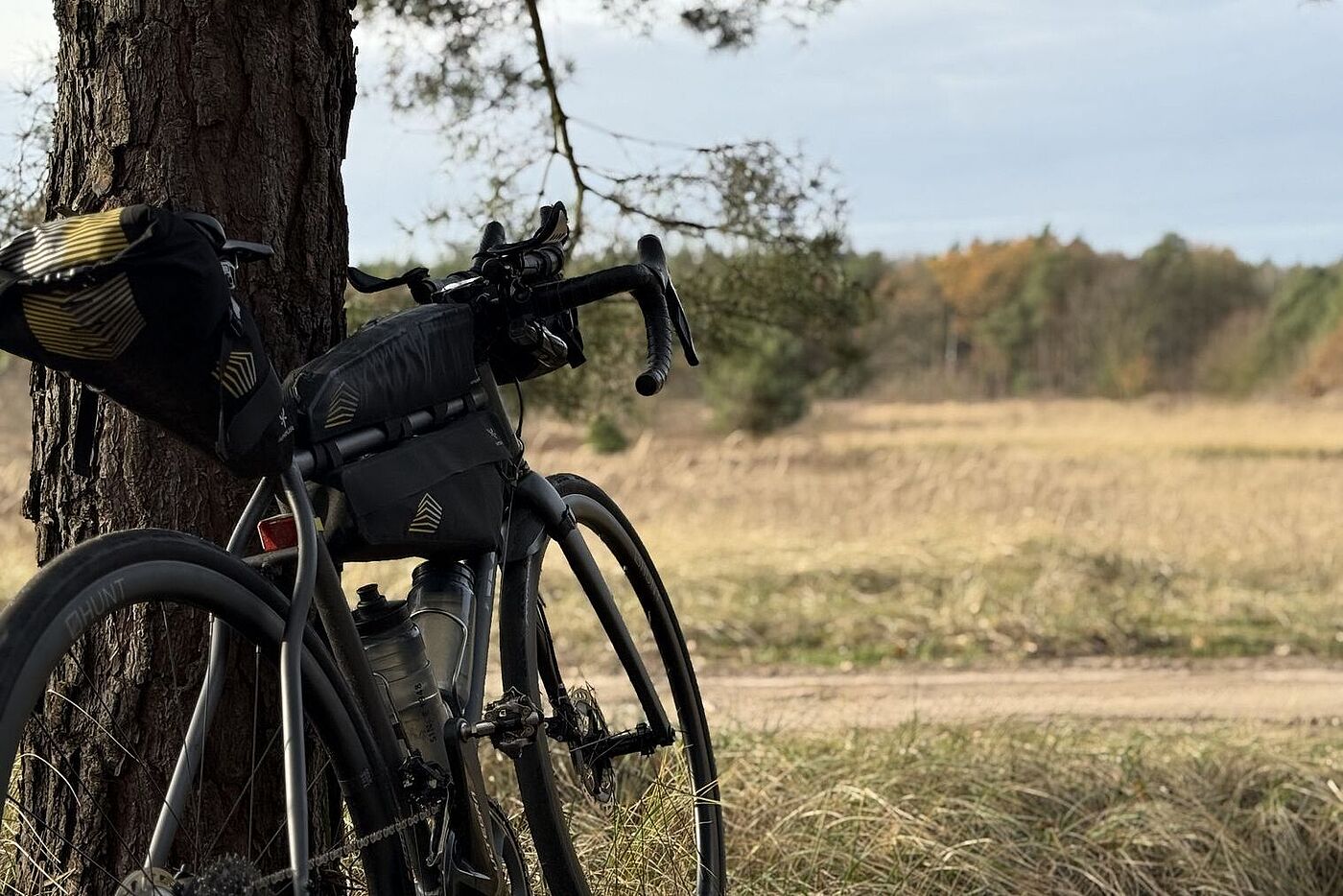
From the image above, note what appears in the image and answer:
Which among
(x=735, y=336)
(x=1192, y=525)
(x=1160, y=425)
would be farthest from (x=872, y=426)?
(x=735, y=336)

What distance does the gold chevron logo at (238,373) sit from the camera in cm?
144

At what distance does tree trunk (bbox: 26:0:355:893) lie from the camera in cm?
201

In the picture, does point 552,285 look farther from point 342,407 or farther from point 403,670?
point 403,670

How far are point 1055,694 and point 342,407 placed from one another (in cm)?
489

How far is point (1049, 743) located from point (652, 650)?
322 cm

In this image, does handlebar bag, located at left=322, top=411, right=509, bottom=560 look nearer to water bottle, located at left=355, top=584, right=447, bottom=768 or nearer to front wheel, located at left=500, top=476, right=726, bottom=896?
water bottle, located at left=355, top=584, right=447, bottom=768

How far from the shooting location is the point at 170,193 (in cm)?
203

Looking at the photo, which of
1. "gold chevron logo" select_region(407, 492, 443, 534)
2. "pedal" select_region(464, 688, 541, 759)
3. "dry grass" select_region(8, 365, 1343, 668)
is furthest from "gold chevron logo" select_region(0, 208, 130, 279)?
"dry grass" select_region(8, 365, 1343, 668)

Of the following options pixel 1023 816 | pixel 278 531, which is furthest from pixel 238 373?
pixel 1023 816

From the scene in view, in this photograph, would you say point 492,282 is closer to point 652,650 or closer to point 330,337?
point 330,337

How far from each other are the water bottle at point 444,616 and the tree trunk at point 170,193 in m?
0.31

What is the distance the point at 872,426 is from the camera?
26578mm

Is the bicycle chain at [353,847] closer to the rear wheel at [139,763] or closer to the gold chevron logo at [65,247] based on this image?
the rear wheel at [139,763]

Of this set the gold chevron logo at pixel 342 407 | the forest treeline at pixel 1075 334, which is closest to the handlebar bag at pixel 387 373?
the gold chevron logo at pixel 342 407
